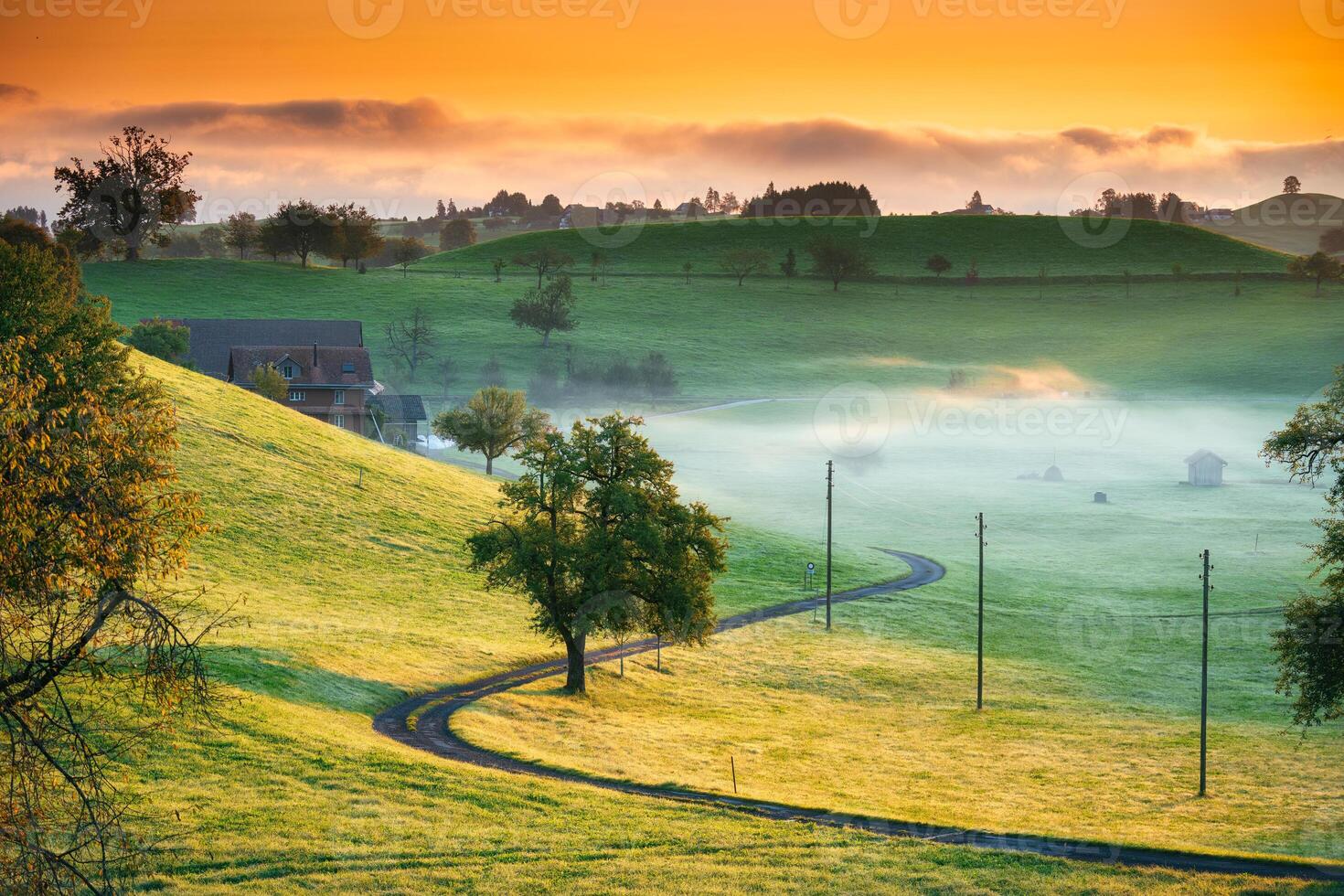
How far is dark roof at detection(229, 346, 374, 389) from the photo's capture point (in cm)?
→ 12775

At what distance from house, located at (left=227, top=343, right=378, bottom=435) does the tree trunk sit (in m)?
78.8

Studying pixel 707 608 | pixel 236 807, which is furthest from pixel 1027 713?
pixel 236 807

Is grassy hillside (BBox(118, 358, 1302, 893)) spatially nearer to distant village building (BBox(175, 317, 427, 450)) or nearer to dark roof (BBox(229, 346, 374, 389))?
distant village building (BBox(175, 317, 427, 450))

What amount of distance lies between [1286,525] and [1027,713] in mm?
65927

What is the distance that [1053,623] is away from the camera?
82.9 meters

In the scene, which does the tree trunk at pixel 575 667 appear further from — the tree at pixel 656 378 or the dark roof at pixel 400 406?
A: the tree at pixel 656 378

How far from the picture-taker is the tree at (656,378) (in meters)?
177

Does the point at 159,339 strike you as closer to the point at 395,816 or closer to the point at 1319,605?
the point at 395,816

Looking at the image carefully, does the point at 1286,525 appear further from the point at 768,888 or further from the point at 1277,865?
the point at 768,888

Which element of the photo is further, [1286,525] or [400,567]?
[1286,525]

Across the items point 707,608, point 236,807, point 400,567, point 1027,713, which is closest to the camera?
point 236,807

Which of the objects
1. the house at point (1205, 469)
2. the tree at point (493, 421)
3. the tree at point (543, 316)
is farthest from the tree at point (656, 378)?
the house at point (1205, 469)

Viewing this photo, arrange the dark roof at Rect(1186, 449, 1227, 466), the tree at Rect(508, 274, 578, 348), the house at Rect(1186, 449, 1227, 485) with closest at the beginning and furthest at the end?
the house at Rect(1186, 449, 1227, 485) → the dark roof at Rect(1186, 449, 1227, 466) → the tree at Rect(508, 274, 578, 348)

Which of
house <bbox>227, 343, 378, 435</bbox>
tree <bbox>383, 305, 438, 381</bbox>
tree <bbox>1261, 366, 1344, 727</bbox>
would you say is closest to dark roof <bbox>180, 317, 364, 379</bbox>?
house <bbox>227, 343, 378, 435</bbox>
